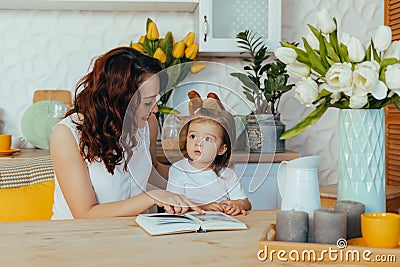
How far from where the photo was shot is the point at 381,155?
1.37 meters

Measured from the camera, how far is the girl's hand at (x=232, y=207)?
62.9 inches

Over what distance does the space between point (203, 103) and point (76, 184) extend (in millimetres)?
574

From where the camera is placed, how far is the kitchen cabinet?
120 inches

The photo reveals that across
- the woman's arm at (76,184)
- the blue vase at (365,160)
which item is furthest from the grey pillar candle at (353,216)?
the woman's arm at (76,184)

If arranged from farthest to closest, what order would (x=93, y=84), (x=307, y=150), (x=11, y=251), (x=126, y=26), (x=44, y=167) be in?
1. (x=307, y=150)
2. (x=126, y=26)
3. (x=44, y=167)
4. (x=93, y=84)
5. (x=11, y=251)

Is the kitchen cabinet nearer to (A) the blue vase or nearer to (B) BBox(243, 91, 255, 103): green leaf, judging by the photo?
(B) BBox(243, 91, 255, 103): green leaf

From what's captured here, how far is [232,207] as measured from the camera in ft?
5.26

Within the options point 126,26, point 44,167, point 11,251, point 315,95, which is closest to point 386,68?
point 315,95

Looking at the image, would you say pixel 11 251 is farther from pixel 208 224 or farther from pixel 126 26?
pixel 126 26

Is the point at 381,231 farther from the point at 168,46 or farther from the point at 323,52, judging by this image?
the point at 168,46

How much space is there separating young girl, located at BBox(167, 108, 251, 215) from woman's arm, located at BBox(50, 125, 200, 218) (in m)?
0.24

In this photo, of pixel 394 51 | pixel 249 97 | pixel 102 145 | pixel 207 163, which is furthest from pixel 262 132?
pixel 102 145

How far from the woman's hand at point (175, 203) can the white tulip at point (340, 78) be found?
19.5 inches

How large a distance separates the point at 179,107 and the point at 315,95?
0.40 m
